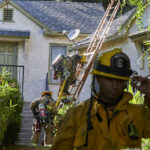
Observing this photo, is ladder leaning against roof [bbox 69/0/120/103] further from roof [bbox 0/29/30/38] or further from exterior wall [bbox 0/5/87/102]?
roof [bbox 0/29/30/38]

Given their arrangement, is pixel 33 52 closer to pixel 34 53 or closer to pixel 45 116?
pixel 34 53

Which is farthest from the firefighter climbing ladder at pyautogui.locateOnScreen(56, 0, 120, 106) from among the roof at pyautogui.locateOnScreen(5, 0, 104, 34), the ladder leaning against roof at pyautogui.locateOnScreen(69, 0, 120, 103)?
the roof at pyautogui.locateOnScreen(5, 0, 104, 34)

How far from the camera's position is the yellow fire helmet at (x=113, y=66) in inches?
110

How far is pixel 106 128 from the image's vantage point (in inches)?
108

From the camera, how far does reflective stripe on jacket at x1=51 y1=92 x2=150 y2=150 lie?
274 cm

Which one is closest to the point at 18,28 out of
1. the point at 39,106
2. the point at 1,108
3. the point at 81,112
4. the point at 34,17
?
the point at 34,17

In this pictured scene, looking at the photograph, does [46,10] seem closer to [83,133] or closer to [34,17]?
[34,17]

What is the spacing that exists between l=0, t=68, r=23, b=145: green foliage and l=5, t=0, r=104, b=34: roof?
873cm

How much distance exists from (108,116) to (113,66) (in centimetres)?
35

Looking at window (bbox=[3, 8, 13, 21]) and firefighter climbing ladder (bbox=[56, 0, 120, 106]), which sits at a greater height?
window (bbox=[3, 8, 13, 21])

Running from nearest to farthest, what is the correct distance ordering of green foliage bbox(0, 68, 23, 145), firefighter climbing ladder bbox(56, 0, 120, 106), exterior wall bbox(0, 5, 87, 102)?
green foliage bbox(0, 68, 23, 145) → firefighter climbing ladder bbox(56, 0, 120, 106) → exterior wall bbox(0, 5, 87, 102)

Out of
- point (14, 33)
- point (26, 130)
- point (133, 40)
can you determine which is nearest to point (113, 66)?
point (133, 40)

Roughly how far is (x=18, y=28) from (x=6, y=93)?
31.6 ft

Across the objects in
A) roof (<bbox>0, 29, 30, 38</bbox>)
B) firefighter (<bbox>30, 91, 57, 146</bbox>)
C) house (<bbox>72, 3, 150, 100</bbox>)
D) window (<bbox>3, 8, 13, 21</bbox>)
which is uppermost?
window (<bbox>3, 8, 13, 21</bbox>)
